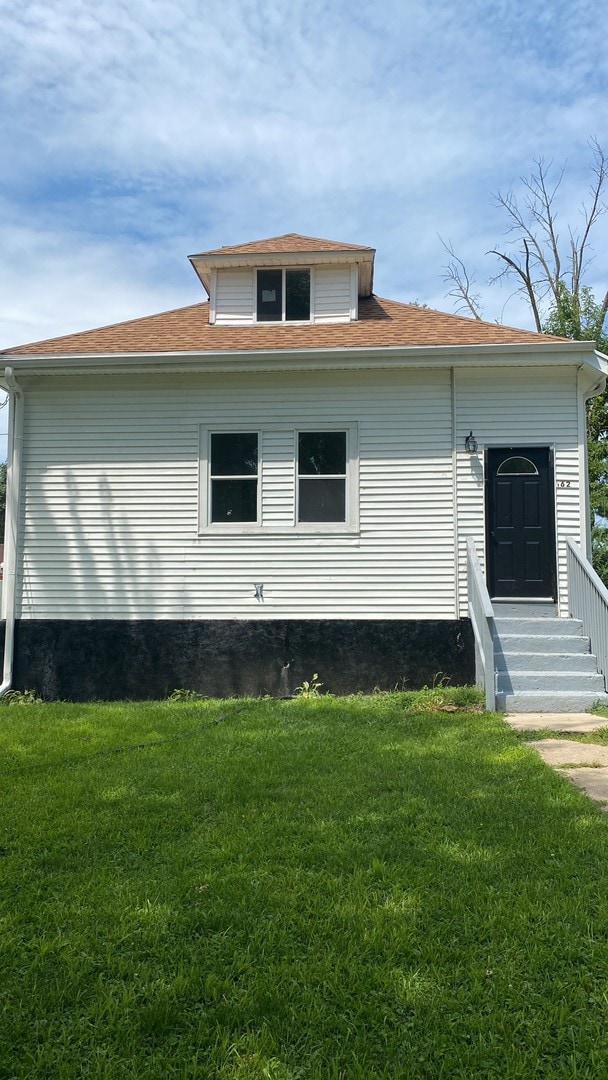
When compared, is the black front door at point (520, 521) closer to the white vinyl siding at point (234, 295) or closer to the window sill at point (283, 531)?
the window sill at point (283, 531)

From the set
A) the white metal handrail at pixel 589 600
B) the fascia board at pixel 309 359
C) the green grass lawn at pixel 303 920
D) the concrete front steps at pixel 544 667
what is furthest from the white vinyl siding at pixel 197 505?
the green grass lawn at pixel 303 920

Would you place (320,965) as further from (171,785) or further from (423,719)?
(423,719)

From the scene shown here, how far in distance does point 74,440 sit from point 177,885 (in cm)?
715

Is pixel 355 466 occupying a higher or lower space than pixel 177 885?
higher

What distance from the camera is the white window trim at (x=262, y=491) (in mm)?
9047

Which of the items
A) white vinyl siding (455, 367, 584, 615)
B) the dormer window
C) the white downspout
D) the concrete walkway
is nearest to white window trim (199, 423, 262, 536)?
the dormer window

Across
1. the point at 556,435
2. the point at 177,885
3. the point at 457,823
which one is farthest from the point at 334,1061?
the point at 556,435

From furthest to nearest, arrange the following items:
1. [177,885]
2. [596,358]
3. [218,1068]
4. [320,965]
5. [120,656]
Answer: [120,656] < [596,358] < [177,885] < [320,965] < [218,1068]

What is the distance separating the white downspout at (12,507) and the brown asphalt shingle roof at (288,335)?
1.97 ft

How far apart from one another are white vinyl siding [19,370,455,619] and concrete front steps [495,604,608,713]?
1011mm

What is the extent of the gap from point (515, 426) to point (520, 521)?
1162 mm

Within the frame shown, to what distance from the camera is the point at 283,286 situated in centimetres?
1042

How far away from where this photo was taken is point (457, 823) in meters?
4.00

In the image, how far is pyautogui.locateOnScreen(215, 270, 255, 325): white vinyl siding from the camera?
10.4 metres
